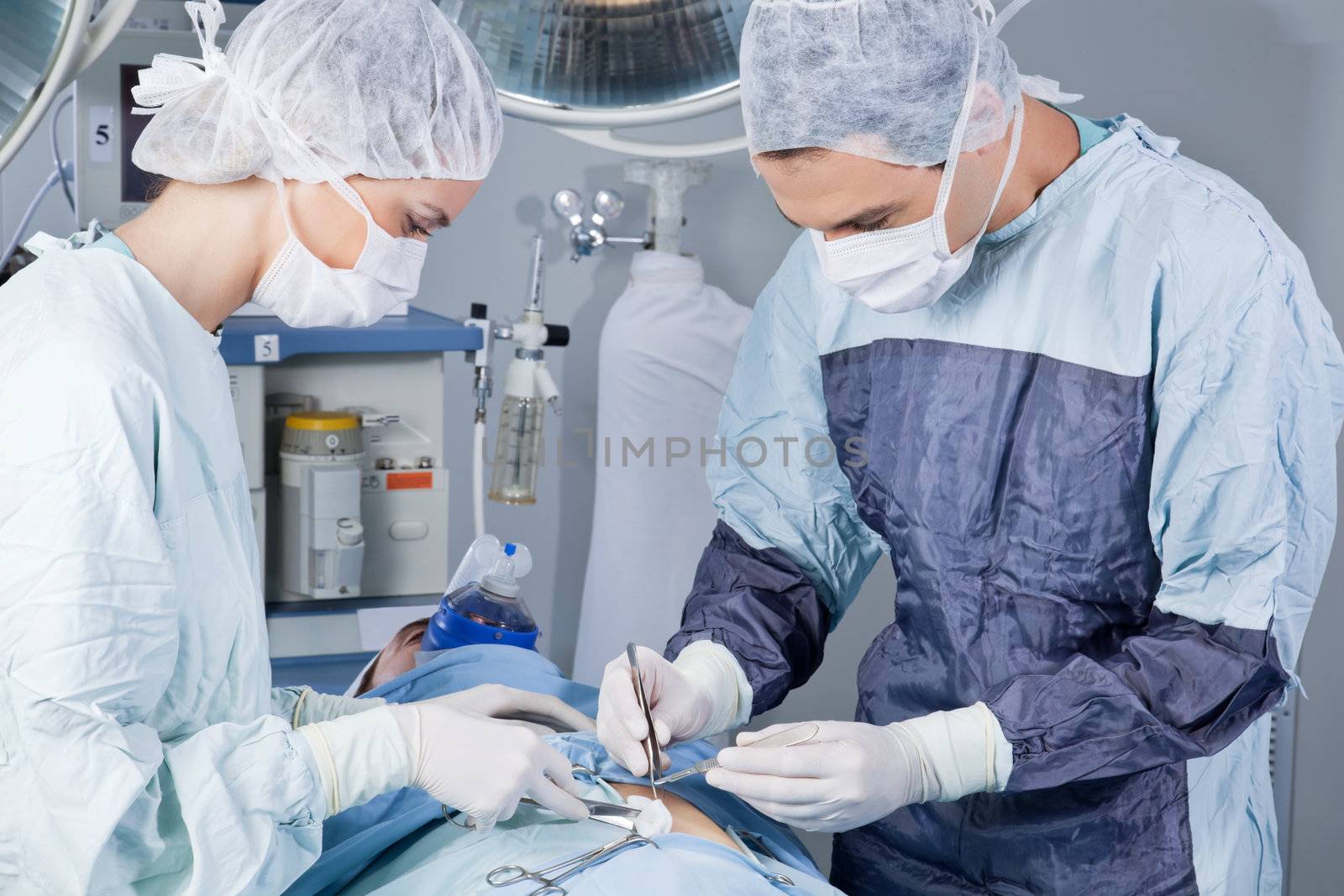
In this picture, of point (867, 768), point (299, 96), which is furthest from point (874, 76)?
point (867, 768)

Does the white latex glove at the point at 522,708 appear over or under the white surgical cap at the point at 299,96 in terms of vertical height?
under

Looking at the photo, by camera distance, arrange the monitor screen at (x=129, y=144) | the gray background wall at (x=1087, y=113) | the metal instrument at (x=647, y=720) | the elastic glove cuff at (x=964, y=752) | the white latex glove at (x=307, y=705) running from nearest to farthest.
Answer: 1. the elastic glove cuff at (x=964, y=752)
2. the metal instrument at (x=647, y=720)
3. the white latex glove at (x=307, y=705)
4. the monitor screen at (x=129, y=144)
5. the gray background wall at (x=1087, y=113)

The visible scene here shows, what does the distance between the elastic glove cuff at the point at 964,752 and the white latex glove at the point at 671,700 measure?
0.24 meters

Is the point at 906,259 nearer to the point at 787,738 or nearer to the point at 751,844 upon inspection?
the point at 787,738

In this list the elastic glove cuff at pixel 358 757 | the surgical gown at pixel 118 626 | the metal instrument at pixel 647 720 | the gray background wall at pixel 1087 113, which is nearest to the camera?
the surgical gown at pixel 118 626

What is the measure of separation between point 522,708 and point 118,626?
2.03ft

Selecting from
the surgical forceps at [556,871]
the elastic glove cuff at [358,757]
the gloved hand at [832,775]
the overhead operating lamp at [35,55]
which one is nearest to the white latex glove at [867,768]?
the gloved hand at [832,775]

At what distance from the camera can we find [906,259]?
1127 millimetres

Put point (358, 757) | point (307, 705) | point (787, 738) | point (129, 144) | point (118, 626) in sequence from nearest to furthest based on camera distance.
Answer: point (118, 626), point (358, 757), point (787, 738), point (307, 705), point (129, 144)

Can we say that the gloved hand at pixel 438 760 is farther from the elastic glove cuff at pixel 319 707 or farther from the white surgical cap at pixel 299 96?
the white surgical cap at pixel 299 96

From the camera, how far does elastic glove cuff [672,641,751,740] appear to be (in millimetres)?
1255

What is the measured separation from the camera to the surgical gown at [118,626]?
0.81 meters

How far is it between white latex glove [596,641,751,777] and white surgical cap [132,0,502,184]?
0.53 meters

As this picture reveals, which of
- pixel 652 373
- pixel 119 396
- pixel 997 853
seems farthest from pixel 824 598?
pixel 652 373
